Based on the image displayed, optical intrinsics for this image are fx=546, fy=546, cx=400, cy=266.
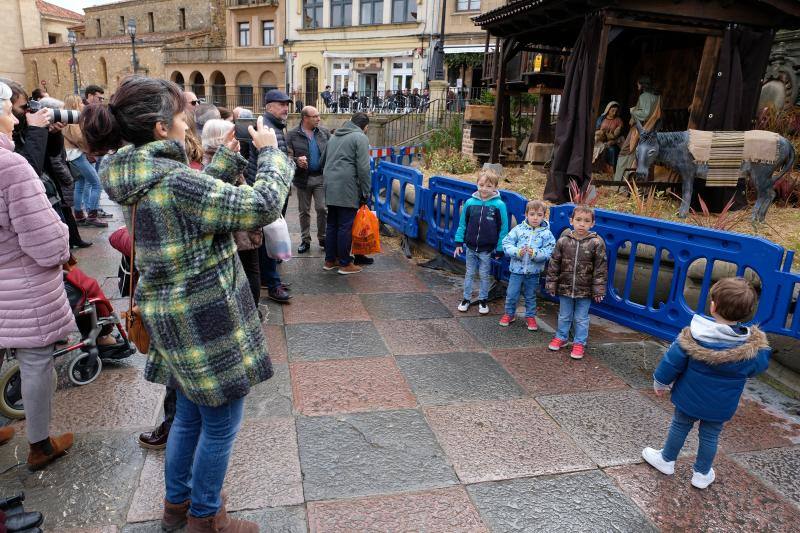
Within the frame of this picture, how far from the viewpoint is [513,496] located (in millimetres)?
2758

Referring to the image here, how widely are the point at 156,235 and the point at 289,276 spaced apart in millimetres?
4550

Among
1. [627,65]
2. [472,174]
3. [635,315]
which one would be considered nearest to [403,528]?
[635,315]

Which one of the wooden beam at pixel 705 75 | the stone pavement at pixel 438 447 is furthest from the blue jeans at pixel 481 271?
the wooden beam at pixel 705 75

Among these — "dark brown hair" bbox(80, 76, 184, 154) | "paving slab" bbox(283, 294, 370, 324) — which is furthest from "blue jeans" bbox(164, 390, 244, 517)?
"paving slab" bbox(283, 294, 370, 324)

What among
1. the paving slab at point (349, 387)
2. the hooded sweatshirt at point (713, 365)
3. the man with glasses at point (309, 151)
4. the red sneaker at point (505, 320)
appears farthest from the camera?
the man with glasses at point (309, 151)

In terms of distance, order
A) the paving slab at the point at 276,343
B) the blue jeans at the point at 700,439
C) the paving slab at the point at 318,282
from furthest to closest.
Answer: the paving slab at the point at 318,282
the paving slab at the point at 276,343
the blue jeans at the point at 700,439

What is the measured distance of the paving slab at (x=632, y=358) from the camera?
13.4 ft

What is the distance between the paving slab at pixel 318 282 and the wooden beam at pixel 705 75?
16.9ft

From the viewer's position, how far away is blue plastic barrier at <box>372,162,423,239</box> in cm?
743

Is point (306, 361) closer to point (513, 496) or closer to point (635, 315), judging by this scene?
point (513, 496)

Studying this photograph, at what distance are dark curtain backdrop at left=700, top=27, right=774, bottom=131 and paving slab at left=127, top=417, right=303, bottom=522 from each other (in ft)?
22.7

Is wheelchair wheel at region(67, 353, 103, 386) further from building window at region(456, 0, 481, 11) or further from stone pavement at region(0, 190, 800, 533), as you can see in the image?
building window at region(456, 0, 481, 11)

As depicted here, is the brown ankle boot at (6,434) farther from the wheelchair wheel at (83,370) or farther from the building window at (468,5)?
the building window at (468,5)

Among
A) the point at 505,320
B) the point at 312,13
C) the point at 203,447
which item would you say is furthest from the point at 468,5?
the point at 203,447
